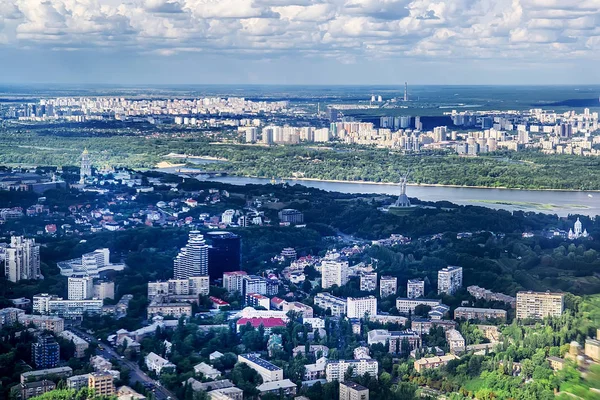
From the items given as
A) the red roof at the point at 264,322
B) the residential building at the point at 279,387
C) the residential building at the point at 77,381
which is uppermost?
the residential building at the point at 77,381

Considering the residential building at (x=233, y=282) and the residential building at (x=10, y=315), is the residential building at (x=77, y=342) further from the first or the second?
the residential building at (x=233, y=282)

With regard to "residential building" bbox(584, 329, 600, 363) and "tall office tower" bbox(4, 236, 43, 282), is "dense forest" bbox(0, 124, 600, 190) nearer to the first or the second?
"tall office tower" bbox(4, 236, 43, 282)

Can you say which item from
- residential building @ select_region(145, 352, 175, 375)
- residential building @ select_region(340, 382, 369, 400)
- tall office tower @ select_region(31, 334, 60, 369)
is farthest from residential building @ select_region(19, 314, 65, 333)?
residential building @ select_region(340, 382, 369, 400)

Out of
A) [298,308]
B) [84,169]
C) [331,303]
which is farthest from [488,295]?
[84,169]

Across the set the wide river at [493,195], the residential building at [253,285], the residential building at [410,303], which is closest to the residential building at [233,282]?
the residential building at [253,285]

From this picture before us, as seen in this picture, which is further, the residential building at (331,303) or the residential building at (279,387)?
the residential building at (331,303)

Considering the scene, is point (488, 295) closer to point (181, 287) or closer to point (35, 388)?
point (181, 287)
